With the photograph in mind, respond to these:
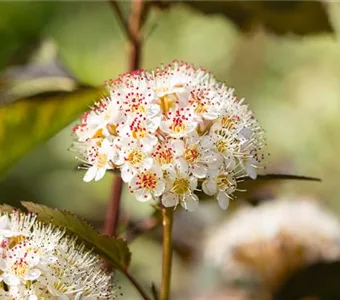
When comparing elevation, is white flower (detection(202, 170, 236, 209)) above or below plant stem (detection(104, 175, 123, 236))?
above

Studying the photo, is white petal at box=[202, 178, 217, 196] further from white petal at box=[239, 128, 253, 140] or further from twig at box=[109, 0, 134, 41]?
Result: twig at box=[109, 0, 134, 41]

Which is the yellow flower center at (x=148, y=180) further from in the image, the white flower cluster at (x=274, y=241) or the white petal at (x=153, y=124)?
the white flower cluster at (x=274, y=241)

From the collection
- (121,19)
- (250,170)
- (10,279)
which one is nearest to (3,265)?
(10,279)

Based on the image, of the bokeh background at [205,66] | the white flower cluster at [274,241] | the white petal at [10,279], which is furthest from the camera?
the bokeh background at [205,66]

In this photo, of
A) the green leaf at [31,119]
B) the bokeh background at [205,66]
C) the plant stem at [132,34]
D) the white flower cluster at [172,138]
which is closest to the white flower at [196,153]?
the white flower cluster at [172,138]

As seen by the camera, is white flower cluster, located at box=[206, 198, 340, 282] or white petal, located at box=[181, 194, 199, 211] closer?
white petal, located at box=[181, 194, 199, 211]

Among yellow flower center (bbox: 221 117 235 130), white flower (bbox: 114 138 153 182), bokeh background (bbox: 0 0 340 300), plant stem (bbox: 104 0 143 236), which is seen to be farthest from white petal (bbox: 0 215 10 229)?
bokeh background (bbox: 0 0 340 300)

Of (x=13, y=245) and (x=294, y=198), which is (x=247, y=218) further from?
(x=13, y=245)
